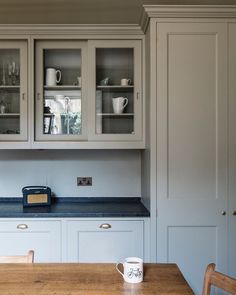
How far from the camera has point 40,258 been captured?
2.41 m

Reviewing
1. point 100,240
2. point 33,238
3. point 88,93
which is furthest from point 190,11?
point 33,238

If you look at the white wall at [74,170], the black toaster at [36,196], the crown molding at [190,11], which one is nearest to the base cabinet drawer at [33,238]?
the black toaster at [36,196]

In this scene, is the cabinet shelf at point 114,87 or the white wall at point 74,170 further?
the white wall at point 74,170

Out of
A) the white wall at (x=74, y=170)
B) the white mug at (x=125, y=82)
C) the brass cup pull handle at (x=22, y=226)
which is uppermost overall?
the white mug at (x=125, y=82)

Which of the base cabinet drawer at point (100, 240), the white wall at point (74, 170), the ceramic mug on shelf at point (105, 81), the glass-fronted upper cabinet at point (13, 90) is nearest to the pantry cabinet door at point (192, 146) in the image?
the base cabinet drawer at point (100, 240)

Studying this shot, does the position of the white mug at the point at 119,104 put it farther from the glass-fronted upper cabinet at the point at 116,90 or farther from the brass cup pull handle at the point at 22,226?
the brass cup pull handle at the point at 22,226

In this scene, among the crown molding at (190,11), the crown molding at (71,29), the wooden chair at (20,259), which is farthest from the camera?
the crown molding at (71,29)

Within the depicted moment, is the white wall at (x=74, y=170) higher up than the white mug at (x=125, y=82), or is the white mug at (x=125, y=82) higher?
the white mug at (x=125, y=82)

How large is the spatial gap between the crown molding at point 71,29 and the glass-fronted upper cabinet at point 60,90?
0.29ft

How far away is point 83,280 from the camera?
1.24m

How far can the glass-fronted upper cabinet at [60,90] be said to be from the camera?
2.71 m

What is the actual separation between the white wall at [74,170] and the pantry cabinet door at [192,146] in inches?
27.5

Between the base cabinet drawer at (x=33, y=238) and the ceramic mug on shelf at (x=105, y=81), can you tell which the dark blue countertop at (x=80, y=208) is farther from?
the ceramic mug on shelf at (x=105, y=81)

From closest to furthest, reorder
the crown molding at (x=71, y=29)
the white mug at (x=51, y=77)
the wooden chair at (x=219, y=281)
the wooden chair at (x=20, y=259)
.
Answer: the wooden chair at (x=219, y=281) → the wooden chair at (x=20, y=259) → the crown molding at (x=71, y=29) → the white mug at (x=51, y=77)
